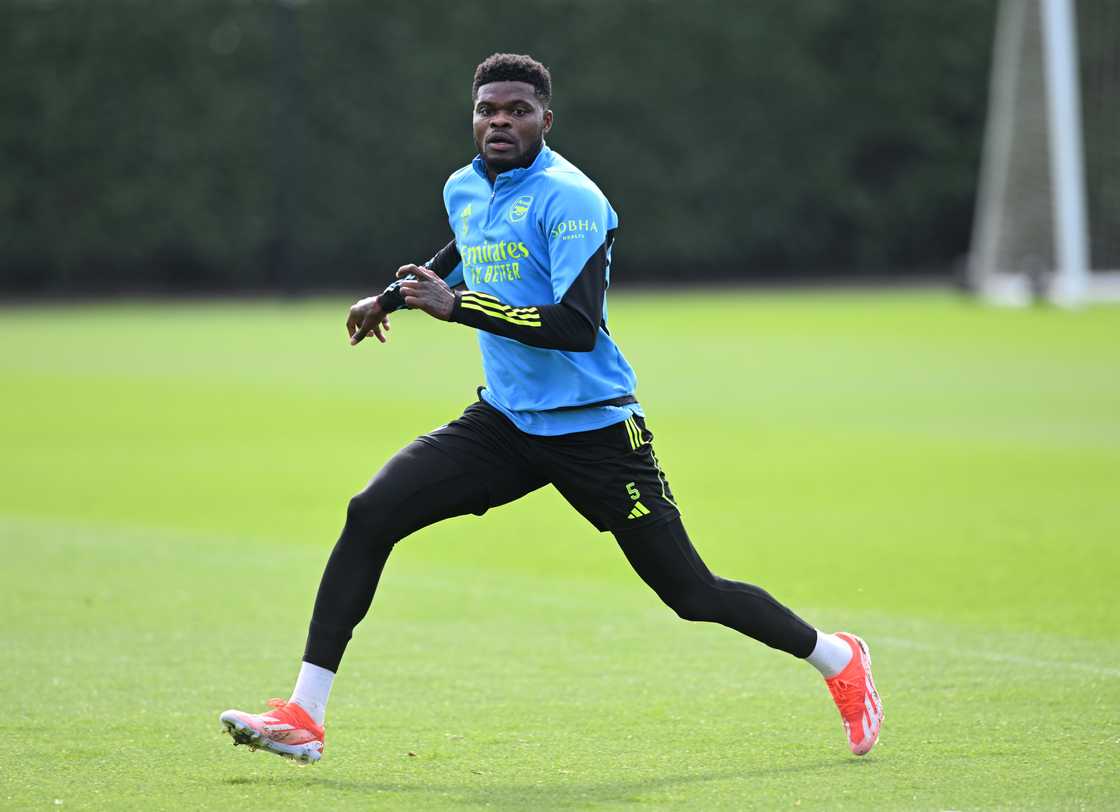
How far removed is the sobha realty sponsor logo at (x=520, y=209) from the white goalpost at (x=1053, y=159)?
29.9 metres

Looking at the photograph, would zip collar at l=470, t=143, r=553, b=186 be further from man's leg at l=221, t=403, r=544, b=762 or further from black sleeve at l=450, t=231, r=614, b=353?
man's leg at l=221, t=403, r=544, b=762

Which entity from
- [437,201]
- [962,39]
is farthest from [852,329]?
[962,39]

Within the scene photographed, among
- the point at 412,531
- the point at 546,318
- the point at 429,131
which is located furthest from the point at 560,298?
the point at 429,131

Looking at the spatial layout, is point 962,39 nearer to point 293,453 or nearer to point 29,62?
point 29,62

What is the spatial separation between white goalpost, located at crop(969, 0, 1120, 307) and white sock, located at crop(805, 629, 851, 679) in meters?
29.5

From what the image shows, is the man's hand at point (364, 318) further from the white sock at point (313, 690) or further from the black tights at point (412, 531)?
the white sock at point (313, 690)

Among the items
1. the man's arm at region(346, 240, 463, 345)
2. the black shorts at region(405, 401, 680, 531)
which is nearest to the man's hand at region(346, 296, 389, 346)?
the man's arm at region(346, 240, 463, 345)

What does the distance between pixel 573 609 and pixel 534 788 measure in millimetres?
3461

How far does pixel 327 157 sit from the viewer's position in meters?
43.0

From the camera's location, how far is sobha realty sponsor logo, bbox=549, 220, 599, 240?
5.90 m

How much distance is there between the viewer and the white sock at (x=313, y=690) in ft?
19.4

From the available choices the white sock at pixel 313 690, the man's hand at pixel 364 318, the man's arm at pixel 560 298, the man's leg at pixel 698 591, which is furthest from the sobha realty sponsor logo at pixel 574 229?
the white sock at pixel 313 690

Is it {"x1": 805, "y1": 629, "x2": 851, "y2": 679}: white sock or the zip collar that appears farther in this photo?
{"x1": 805, "y1": 629, "x2": 851, "y2": 679}: white sock

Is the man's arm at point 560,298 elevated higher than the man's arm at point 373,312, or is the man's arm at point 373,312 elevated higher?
the man's arm at point 560,298
